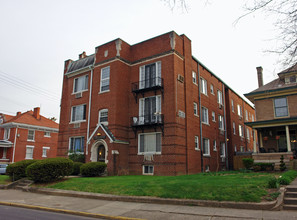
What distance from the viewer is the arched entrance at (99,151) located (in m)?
22.1

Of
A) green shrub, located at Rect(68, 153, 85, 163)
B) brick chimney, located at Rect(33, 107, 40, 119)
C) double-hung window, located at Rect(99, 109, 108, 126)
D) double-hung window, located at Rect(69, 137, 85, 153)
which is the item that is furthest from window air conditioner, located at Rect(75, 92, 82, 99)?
brick chimney, located at Rect(33, 107, 40, 119)

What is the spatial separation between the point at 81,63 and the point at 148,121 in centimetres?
1149

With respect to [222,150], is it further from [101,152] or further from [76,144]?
[76,144]

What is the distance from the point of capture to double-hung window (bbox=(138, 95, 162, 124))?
21516 millimetres

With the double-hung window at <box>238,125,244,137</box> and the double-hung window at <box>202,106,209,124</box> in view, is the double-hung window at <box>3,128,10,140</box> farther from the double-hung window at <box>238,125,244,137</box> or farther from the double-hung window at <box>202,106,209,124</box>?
the double-hung window at <box>238,125,244,137</box>

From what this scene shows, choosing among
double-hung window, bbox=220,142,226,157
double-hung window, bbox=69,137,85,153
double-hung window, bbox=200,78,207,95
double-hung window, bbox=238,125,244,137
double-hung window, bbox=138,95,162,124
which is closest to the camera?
double-hung window, bbox=138,95,162,124

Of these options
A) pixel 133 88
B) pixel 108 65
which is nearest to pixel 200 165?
pixel 133 88

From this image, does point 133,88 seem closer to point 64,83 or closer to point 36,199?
point 64,83

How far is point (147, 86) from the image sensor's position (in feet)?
75.4

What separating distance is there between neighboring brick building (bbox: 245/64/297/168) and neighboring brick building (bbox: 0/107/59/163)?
31924 mm

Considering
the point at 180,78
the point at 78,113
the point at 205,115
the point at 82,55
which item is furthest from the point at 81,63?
the point at 205,115

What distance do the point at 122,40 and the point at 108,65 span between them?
2.79 m

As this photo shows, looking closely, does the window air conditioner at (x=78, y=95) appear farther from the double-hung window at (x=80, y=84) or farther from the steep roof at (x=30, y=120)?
the steep roof at (x=30, y=120)

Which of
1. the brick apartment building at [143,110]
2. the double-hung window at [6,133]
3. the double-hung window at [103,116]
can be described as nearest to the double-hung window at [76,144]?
the brick apartment building at [143,110]
